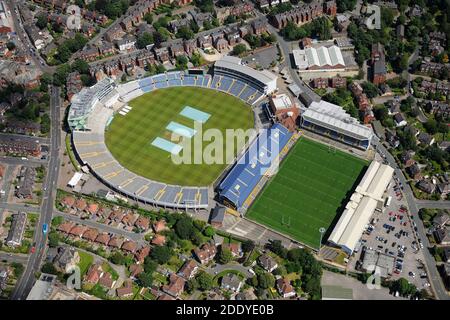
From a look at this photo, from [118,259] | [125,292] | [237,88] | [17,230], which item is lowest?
[17,230]

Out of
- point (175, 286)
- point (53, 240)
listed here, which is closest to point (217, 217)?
point (175, 286)

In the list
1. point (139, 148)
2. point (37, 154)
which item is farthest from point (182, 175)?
point (37, 154)

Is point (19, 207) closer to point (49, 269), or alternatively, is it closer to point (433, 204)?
point (49, 269)

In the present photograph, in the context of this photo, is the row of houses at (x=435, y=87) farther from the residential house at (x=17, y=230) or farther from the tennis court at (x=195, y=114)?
the residential house at (x=17, y=230)

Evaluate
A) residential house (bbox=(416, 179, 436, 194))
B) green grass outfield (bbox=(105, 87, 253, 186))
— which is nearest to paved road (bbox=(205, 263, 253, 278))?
green grass outfield (bbox=(105, 87, 253, 186))

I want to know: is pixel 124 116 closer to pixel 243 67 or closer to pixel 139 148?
pixel 139 148

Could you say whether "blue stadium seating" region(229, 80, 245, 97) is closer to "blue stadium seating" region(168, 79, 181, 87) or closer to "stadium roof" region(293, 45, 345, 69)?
"blue stadium seating" region(168, 79, 181, 87)

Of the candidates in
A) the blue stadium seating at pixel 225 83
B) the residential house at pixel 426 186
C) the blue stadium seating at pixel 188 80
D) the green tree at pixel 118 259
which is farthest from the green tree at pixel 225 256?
the blue stadium seating at pixel 188 80
